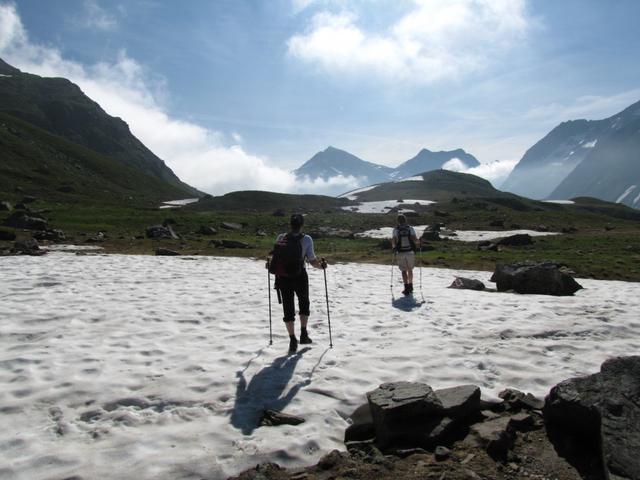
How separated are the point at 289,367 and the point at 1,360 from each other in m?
6.25

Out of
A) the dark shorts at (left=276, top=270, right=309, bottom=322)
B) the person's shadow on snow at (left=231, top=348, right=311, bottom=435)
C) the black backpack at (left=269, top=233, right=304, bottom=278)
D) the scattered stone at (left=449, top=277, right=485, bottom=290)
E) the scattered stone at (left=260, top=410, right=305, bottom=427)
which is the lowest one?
the scattered stone at (left=260, top=410, right=305, bottom=427)

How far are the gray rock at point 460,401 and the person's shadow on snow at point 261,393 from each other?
2.76 meters

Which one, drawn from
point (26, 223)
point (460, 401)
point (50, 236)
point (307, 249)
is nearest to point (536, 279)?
point (307, 249)

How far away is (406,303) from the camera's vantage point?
16172mm

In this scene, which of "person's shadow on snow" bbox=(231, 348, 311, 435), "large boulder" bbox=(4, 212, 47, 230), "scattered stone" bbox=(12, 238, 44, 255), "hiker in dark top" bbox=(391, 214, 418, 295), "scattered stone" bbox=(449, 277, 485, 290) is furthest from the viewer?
"large boulder" bbox=(4, 212, 47, 230)

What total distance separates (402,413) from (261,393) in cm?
285

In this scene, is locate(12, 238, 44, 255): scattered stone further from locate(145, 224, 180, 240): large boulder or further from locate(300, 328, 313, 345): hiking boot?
locate(300, 328, 313, 345): hiking boot

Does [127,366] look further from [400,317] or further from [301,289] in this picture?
[400,317]

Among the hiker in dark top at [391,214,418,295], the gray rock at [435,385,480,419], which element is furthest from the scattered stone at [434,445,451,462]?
the hiker in dark top at [391,214,418,295]

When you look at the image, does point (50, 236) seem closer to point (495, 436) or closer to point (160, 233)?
point (160, 233)

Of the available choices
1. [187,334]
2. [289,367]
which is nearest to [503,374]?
[289,367]

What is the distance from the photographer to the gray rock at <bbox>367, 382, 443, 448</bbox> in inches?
263

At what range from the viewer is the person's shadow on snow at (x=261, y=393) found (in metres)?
7.31

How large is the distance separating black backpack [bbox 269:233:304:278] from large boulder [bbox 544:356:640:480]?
6.00 m
